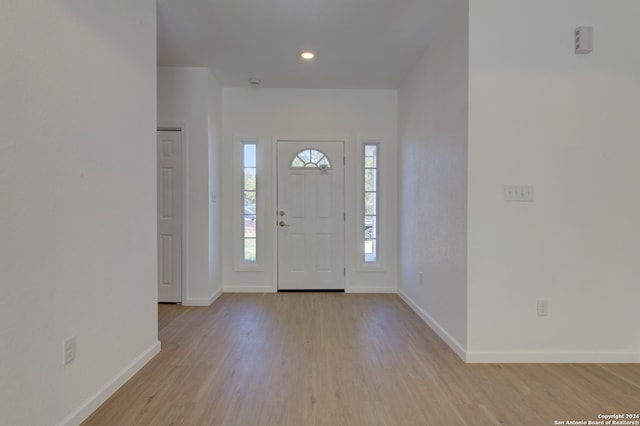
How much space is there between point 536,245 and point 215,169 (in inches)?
130

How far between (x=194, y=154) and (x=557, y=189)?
3.40m

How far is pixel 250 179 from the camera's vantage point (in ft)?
14.4

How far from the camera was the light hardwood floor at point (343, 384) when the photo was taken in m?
1.77

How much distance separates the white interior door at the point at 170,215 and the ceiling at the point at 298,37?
920 millimetres

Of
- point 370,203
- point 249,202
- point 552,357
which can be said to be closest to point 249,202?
point 249,202

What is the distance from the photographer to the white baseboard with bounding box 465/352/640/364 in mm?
2357

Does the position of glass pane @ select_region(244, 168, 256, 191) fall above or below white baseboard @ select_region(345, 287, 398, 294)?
above

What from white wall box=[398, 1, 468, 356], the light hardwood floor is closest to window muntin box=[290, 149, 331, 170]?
white wall box=[398, 1, 468, 356]

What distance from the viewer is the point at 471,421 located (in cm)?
172

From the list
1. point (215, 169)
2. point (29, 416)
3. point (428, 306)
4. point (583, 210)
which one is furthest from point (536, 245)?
point (215, 169)

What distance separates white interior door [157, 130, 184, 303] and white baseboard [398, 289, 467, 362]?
102 inches

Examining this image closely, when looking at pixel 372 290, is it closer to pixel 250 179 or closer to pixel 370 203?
pixel 370 203

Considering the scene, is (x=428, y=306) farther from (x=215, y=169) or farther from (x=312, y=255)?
(x=215, y=169)

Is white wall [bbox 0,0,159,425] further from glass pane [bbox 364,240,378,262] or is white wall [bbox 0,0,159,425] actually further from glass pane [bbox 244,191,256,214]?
glass pane [bbox 364,240,378,262]
